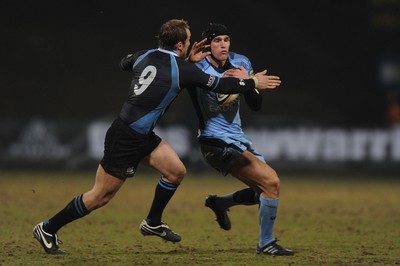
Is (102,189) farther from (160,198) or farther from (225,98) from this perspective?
(225,98)

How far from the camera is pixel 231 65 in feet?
25.2

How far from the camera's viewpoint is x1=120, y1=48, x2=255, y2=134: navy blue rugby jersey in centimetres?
705

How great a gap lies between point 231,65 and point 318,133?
32.1 feet

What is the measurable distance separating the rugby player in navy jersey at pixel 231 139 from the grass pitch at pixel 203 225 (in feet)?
1.39

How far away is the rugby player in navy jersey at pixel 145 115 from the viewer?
707 cm

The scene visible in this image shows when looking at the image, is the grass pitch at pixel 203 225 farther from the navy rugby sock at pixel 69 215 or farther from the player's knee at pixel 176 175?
the player's knee at pixel 176 175

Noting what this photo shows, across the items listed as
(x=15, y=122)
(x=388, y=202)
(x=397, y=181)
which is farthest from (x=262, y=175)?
(x=15, y=122)

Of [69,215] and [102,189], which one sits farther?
[69,215]

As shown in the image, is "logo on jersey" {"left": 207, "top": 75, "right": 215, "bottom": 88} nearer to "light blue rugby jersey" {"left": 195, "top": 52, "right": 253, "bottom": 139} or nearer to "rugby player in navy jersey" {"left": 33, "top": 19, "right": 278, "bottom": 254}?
"rugby player in navy jersey" {"left": 33, "top": 19, "right": 278, "bottom": 254}

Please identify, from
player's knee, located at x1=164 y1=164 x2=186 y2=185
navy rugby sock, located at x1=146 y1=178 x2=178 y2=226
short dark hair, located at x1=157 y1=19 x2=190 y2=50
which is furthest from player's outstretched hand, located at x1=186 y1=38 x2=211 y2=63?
navy rugby sock, located at x1=146 y1=178 x2=178 y2=226

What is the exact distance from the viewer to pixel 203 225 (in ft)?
32.6

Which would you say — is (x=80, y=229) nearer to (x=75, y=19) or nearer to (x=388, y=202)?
(x=388, y=202)

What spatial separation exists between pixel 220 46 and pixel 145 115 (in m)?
1.01

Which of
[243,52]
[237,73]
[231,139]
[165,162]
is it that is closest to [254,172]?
[231,139]
